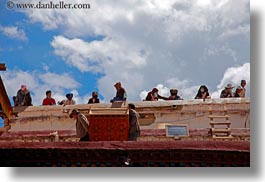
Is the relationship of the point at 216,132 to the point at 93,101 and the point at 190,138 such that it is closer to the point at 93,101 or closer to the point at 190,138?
the point at 190,138

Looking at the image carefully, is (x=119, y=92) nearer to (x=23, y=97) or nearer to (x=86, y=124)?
(x=86, y=124)

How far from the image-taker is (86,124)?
570cm

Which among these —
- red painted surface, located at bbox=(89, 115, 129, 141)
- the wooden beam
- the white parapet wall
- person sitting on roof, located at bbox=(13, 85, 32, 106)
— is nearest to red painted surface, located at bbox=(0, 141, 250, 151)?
red painted surface, located at bbox=(89, 115, 129, 141)

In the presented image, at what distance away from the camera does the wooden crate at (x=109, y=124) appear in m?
5.63

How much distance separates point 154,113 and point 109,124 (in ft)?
1.38

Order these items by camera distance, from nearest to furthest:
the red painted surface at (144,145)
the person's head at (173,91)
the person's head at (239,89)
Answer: the red painted surface at (144,145)
the person's head at (239,89)
the person's head at (173,91)

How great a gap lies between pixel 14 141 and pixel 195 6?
1.69 m

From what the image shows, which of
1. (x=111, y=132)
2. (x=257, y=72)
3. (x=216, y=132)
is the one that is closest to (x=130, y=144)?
(x=111, y=132)

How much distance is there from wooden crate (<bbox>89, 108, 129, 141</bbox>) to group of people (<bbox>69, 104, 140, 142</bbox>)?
0.03 m

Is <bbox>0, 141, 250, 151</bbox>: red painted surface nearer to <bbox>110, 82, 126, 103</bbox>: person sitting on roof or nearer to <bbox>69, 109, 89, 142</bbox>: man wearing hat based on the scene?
<bbox>69, 109, 89, 142</bbox>: man wearing hat

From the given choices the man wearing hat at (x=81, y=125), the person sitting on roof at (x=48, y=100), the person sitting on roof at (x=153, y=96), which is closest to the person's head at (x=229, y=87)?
the person sitting on roof at (x=153, y=96)

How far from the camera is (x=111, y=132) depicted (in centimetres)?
565

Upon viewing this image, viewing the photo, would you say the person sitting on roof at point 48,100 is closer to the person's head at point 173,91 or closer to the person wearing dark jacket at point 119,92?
the person wearing dark jacket at point 119,92

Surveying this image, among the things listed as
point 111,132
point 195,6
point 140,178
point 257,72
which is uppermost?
point 195,6
